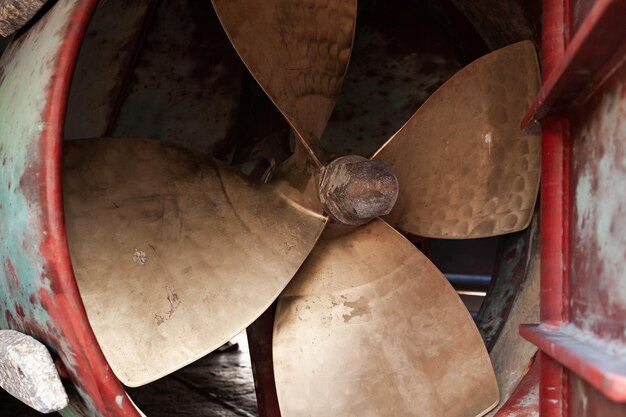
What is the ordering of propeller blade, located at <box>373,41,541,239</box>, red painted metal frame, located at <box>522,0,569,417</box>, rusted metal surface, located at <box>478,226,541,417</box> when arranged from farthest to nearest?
propeller blade, located at <box>373,41,541,239</box> → rusted metal surface, located at <box>478,226,541,417</box> → red painted metal frame, located at <box>522,0,569,417</box>

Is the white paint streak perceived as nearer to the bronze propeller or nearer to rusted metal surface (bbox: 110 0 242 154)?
the bronze propeller

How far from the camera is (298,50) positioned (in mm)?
2277

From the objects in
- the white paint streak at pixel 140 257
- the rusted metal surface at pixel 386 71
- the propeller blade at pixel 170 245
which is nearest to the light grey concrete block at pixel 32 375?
the propeller blade at pixel 170 245

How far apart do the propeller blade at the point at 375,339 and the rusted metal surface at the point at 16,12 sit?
1.04m

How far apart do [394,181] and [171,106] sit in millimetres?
1366

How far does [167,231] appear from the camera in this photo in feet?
7.07

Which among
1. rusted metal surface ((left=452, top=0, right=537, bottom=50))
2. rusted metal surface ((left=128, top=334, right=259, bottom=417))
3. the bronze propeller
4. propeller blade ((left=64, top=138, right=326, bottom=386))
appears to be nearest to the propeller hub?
the bronze propeller

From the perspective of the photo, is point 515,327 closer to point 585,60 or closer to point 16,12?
point 585,60

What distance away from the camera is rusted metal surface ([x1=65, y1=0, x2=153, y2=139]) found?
2649mm

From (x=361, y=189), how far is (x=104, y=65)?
1.25 m

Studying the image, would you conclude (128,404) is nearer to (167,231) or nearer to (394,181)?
(167,231)

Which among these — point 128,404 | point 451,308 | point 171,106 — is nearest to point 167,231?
point 128,404

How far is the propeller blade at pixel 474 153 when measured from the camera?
227 cm

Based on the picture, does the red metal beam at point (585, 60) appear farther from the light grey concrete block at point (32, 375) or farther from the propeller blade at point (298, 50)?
the light grey concrete block at point (32, 375)
